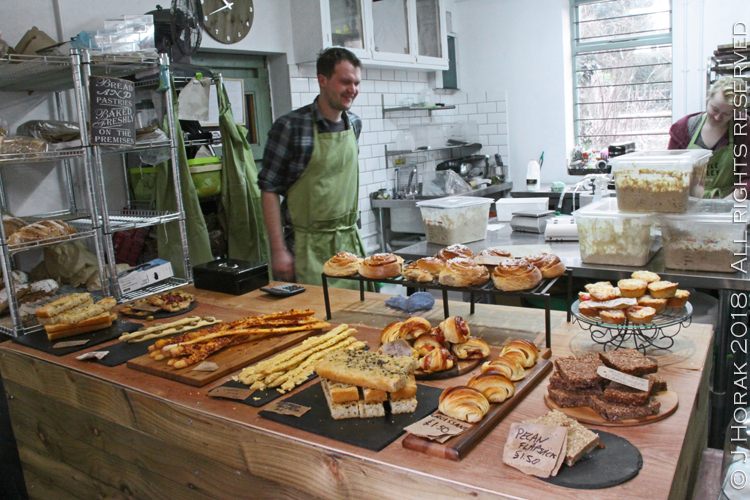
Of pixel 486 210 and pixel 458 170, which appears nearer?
pixel 486 210

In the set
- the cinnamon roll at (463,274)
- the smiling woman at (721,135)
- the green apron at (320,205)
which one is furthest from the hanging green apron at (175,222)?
the smiling woman at (721,135)

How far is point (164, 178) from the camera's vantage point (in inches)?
119

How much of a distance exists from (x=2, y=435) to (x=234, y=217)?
62.7 inches

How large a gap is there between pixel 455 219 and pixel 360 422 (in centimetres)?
194

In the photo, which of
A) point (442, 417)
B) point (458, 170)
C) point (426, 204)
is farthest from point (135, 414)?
point (458, 170)

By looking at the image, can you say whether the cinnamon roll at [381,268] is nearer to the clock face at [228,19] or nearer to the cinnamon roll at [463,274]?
the cinnamon roll at [463,274]

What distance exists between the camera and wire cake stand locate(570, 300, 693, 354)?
1537 mm

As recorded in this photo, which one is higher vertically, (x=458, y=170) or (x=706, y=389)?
(x=458, y=170)

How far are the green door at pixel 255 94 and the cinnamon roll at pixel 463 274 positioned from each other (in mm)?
2589

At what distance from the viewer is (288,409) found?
136 centimetres

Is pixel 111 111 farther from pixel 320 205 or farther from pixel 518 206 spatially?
pixel 518 206

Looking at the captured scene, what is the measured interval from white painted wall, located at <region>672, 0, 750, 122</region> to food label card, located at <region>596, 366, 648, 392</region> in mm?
5056

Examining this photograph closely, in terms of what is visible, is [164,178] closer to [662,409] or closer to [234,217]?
[234,217]

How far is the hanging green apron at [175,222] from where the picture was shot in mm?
3035
